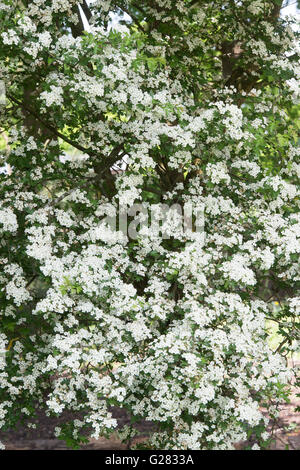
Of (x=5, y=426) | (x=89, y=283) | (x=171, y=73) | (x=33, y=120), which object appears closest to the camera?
(x=89, y=283)

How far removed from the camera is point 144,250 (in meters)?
5.96

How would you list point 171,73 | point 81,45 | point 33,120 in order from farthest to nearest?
point 33,120, point 171,73, point 81,45

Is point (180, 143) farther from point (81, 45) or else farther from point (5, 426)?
point (5, 426)

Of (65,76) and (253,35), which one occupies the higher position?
(253,35)

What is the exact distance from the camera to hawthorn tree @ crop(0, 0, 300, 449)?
199 inches

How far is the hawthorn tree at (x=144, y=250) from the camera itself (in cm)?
506

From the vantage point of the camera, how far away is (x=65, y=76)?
5.73m

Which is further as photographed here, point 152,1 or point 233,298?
point 152,1

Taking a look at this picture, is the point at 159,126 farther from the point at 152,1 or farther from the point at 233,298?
the point at 152,1

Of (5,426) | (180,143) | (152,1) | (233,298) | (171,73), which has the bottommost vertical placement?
(5,426)
